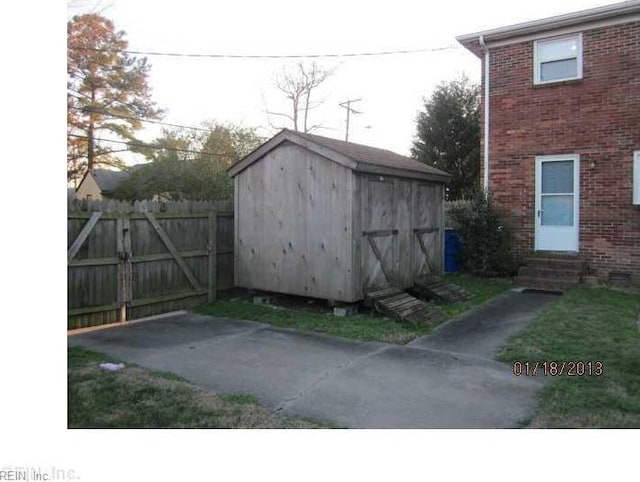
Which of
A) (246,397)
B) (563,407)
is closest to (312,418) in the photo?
(246,397)

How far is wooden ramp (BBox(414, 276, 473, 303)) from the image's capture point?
8133mm

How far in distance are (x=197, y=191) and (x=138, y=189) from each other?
300 cm

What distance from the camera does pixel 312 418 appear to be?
382 cm

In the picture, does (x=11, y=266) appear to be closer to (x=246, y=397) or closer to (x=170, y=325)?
(x=246, y=397)

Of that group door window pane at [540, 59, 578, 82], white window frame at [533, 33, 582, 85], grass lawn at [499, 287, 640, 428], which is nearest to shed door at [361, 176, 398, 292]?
grass lawn at [499, 287, 640, 428]

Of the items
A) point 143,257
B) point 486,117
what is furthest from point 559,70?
point 143,257

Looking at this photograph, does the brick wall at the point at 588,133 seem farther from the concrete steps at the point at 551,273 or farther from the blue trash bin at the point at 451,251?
the blue trash bin at the point at 451,251

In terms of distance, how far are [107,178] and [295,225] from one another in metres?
21.1

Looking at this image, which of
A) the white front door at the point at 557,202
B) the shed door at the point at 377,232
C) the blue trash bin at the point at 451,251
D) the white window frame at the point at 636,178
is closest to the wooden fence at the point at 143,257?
the shed door at the point at 377,232

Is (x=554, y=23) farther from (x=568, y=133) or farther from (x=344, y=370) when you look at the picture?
(x=344, y=370)

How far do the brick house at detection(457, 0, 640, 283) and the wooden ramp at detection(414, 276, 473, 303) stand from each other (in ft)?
6.65

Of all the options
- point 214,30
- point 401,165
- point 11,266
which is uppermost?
point 214,30

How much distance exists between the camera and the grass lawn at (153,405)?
12.3 feet
